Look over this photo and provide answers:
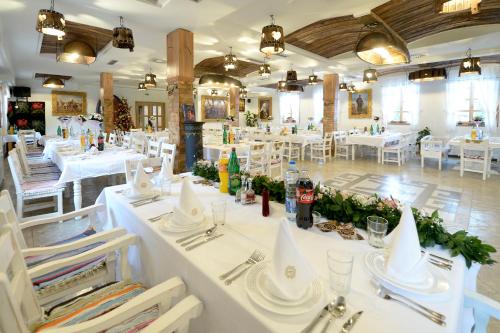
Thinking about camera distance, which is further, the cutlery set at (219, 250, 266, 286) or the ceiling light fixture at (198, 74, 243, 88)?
the ceiling light fixture at (198, 74, 243, 88)

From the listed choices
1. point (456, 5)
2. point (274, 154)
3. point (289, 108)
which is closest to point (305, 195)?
point (456, 5)

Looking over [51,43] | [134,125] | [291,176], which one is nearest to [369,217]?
[291,176]

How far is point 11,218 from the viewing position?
4.55ft

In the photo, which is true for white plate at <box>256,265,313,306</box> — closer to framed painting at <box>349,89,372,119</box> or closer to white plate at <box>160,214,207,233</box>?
white plate at <box>160,214,207,233</box>

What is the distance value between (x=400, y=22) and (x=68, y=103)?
12035mm

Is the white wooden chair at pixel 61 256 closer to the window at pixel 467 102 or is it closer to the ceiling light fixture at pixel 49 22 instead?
the ceiling light fixture at pixel 49 22

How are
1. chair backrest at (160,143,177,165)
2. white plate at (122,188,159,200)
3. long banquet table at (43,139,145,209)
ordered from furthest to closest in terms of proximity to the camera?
chair backrest at (160,143,177,165) → long banquet table at (43,139,145,209) → white plate at (122,188,159,200)

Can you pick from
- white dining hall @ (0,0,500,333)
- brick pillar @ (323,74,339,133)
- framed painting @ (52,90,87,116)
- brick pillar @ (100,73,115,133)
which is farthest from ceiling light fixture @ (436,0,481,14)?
framed painting @ (52,90,87,116)

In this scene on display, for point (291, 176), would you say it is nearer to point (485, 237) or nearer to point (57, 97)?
point (485, 237)

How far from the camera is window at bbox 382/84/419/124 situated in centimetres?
970

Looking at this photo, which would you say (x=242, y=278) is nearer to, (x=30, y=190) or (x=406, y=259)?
(x=406, y=259)

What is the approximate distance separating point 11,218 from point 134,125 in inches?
470

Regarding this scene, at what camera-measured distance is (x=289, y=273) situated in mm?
856

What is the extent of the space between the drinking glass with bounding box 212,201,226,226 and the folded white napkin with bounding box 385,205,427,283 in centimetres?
78
